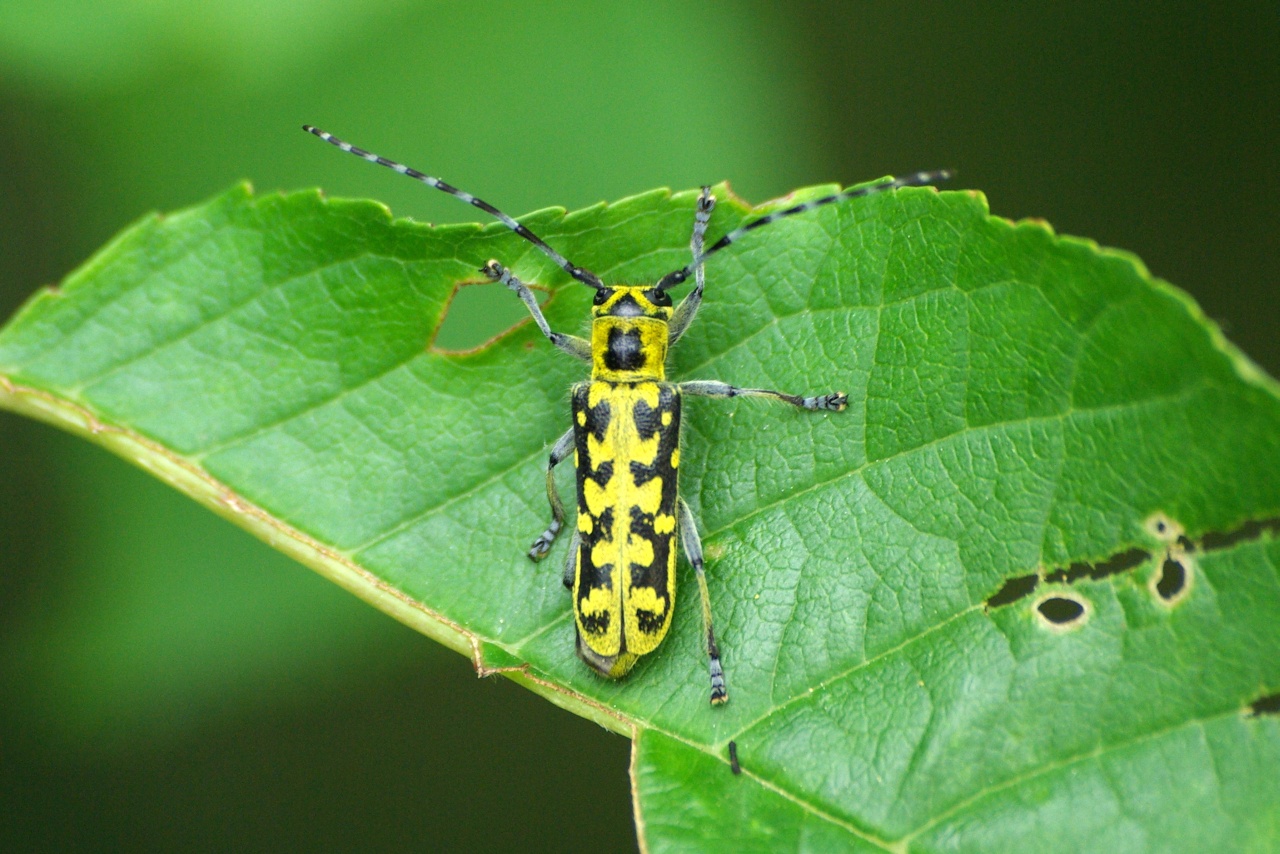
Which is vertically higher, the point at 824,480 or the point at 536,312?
the point at 536,312

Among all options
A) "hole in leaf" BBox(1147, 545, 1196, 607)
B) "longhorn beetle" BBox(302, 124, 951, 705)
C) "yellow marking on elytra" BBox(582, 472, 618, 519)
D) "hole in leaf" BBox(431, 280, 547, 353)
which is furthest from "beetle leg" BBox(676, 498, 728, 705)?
"hole in leaf" BBox(1147, 545, 1196, 607)

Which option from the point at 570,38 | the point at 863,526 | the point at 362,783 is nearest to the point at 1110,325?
the point at 863,526

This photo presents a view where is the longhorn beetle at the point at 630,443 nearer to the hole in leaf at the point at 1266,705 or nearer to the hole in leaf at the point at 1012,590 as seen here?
the hole in leaf at the point at 1012,590

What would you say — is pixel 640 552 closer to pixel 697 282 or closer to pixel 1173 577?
pixel 697 282

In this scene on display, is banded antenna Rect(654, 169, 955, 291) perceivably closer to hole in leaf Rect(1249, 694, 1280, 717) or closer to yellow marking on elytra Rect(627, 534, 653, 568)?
yellow marking on elytra Rect(627, 534, 653, 568)

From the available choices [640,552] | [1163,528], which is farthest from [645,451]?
[1163,528]

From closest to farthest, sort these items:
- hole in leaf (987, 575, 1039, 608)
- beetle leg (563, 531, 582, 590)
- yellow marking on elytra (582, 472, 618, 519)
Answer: hole in leaf (987, 575, 1039, 608) → beetle leg (563, 531, 582, 590) → yellow marking on elytra (582, 472, 618, 519)

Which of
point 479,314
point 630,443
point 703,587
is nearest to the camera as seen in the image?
point 703,587

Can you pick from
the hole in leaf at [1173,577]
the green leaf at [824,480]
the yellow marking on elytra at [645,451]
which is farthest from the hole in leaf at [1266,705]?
the yellow marking on elytra at [645,451]
